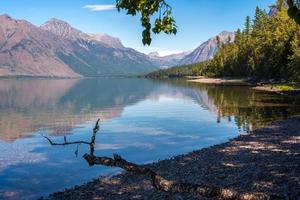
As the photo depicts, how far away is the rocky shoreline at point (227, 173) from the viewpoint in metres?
22.0

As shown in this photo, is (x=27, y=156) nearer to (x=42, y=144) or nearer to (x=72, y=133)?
(x=42, y=144)

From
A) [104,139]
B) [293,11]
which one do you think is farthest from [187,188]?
[104,139]

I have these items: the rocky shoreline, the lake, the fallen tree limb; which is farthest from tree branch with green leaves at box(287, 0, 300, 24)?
the lake

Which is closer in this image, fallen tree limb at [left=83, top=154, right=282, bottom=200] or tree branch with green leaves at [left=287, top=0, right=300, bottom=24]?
tree branch with green leaves at [left=287, top=0, right=300, bottom=24]

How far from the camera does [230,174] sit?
85.1 feet

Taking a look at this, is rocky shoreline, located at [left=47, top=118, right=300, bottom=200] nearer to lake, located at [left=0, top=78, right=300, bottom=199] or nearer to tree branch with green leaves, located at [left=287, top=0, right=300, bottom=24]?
lake, located at [left=0, top=78, right=300, bottom=199]

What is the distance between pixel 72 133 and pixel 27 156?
14.7 meters

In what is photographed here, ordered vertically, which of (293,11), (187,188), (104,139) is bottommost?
(104,139)

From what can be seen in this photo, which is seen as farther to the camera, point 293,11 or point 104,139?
point 104,139

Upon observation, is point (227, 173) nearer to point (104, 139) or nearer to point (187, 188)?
point (187, 188)

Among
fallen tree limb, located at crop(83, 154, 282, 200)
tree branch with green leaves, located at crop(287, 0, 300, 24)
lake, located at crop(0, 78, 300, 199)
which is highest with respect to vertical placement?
tree branch with green leaves, located at crop(287, 0, 300, 24)

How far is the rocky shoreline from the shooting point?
21969mm

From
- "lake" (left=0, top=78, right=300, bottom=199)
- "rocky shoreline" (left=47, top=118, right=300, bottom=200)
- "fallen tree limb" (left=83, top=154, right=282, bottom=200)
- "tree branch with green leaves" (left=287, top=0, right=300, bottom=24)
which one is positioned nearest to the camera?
"tree branch with green leaves" (left=287, top=0, right=300, bottom=24)

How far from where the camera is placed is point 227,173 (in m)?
26.4
